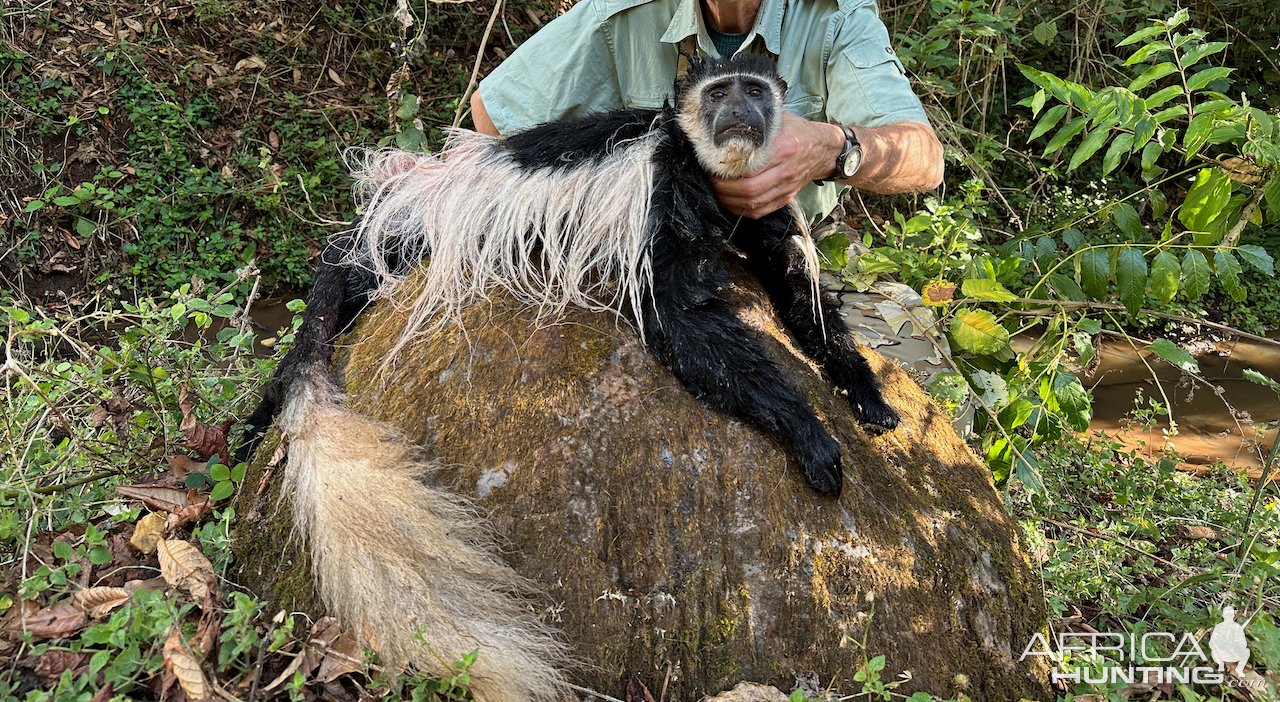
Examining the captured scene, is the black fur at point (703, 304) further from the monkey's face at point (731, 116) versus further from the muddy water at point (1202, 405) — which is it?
the muddy water at point (1202, 405)

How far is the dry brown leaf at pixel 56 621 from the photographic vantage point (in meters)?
1.40

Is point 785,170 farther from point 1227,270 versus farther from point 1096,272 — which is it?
point 1227,270

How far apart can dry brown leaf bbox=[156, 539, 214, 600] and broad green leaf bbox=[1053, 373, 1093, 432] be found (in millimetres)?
2431

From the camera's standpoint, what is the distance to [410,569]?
4.91 feet

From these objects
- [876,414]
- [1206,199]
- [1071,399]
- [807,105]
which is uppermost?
[807,105]

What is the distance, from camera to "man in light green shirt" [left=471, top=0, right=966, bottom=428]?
2.41m

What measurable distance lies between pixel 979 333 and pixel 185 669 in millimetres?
2347

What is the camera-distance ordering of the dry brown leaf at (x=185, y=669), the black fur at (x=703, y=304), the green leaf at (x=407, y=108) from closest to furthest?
the dry brown leaf at (x=185, y=669), the black fur at (x=703, y=304), the green leaf at (x=407, y=108)

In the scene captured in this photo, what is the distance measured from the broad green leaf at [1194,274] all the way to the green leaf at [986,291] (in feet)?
1.53

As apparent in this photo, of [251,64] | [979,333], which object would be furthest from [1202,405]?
[251,64]

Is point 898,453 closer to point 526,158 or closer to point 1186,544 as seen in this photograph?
point 526,158

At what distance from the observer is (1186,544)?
2.71 meters

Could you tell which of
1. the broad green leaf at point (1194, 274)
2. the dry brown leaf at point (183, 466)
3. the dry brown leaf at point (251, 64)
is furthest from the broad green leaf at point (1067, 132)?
the dry brown leaf at point (251, 64)

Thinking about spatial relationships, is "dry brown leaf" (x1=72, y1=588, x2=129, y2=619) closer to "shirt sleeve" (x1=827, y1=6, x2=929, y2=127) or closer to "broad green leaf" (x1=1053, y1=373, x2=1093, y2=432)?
"shirt sleeve" (x1=827, y1=6, x2=929, y2=127)
